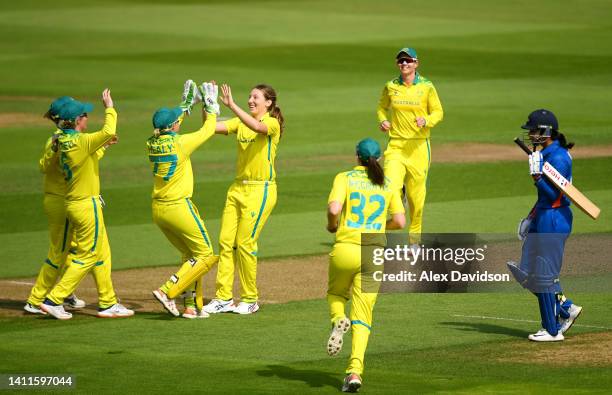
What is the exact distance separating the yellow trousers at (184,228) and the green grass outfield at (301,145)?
1.94ft

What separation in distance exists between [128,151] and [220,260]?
1159cm

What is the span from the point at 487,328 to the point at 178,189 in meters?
3.47

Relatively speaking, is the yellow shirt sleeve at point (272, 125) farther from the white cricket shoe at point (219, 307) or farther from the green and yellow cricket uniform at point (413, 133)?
the green and yellow cricket uniform at point (413, 133)

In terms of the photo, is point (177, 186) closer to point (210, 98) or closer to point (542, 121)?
point (210, 98)

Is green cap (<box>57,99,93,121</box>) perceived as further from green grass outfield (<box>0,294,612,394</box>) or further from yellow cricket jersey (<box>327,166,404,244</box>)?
yellow cricket jersey (<box>327,166,404,244</box>)

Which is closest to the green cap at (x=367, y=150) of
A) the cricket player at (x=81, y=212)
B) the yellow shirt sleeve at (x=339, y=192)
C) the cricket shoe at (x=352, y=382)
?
the yellow shirt sleeve at (x=339, y=192)

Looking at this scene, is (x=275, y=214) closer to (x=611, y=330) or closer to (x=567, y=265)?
(x=567, y=265)

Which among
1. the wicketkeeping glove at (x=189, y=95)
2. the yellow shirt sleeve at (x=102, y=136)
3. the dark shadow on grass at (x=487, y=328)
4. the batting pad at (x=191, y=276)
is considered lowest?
the dark shadow on grass at (x=487, y=328)

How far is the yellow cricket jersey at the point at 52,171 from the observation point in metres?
14.1

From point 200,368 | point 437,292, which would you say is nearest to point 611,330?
point 437,292

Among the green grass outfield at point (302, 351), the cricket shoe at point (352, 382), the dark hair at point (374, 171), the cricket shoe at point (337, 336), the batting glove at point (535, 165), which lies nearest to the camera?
the cricket shoe at point (352, 382)

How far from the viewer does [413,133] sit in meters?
17.2

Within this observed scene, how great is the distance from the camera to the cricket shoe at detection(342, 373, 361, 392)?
10.6m

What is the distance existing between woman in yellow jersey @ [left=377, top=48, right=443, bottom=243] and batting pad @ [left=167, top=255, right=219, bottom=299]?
377 centimetres
